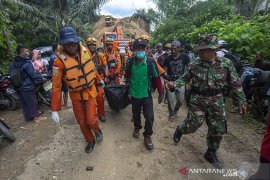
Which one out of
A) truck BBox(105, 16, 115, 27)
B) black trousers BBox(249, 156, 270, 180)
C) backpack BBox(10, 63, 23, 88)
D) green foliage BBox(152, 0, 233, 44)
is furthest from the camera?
truck BBox(105, 16, 115, 27)

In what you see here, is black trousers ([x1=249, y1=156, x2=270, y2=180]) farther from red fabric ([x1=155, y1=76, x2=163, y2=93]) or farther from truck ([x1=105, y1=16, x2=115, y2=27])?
truck ([x1=105, y1=16, x2=115, y2=27])

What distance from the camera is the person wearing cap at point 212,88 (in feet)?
10.6

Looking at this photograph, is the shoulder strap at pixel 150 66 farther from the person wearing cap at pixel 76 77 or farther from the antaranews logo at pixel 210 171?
the antaranews logo at pixel 210 171

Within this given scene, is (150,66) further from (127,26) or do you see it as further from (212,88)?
(127,26)

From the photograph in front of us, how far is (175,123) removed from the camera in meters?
5.24

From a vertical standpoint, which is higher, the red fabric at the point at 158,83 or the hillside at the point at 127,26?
the hillside at the point at 127,26

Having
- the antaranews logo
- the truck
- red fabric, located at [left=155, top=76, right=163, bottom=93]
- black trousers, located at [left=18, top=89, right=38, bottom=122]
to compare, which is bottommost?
the antaranews logo

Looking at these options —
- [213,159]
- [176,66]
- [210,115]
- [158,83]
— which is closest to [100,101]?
[158,83]

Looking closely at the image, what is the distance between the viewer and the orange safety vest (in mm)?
3354

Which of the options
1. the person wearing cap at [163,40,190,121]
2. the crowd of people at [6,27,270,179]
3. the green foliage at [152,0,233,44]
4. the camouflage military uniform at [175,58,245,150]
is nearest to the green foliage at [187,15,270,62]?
the green foliage at [152,0,233,44]

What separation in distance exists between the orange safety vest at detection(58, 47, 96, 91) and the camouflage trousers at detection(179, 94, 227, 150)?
5.43 feet

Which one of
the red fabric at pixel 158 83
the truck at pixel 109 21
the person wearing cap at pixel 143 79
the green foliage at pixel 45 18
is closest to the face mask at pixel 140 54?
the person wearing cap at pixel 143 79

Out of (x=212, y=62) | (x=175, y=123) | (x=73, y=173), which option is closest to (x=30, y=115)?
(x=73, y=173)

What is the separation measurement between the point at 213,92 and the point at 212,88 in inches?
2.7
